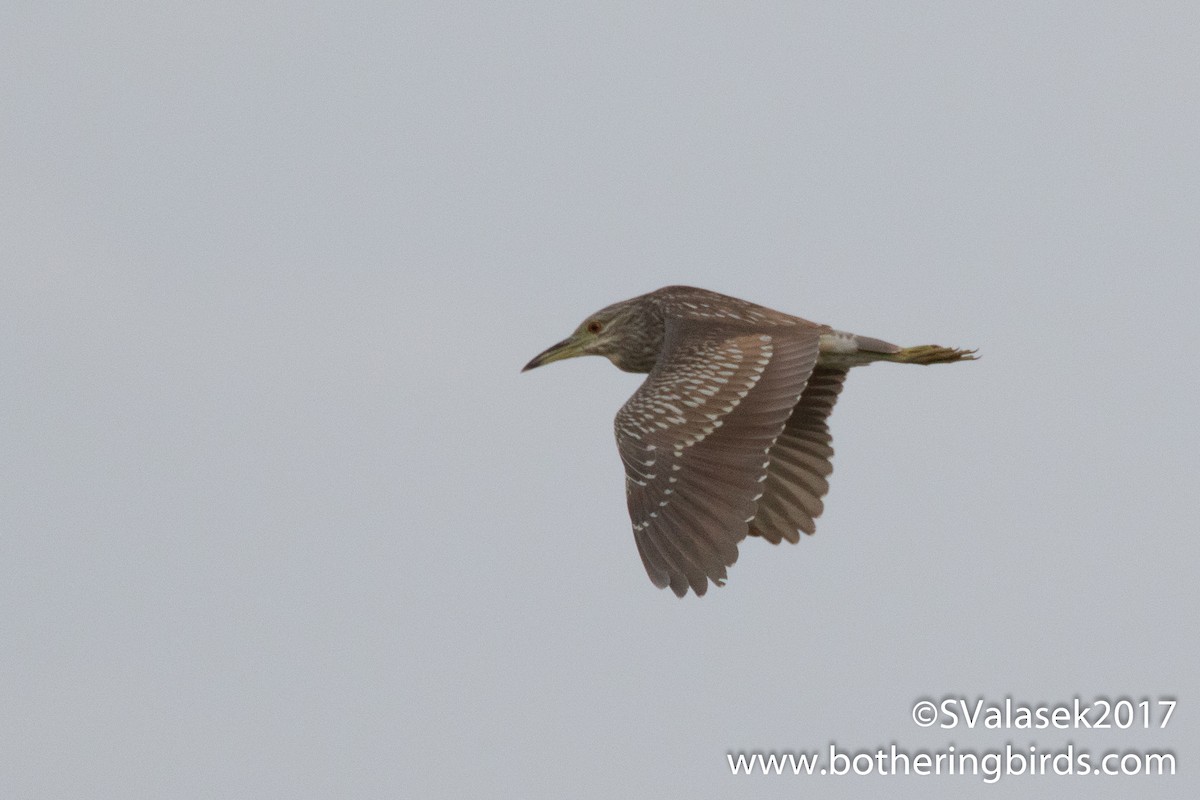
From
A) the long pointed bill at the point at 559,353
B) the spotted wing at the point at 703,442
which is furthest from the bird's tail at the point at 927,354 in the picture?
the long pointed bill at the point at 559,353

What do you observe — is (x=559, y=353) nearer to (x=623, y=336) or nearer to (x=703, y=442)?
(x=623, y=336)

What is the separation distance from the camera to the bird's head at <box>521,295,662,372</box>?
1684 cm

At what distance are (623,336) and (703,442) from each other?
110 inches

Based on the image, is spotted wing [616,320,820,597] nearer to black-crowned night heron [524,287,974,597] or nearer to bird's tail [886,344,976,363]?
black-crowned night heron [524,287,974,597]

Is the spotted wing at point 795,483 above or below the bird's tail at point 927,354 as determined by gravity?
below

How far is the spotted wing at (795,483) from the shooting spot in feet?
52.7

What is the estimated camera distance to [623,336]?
55.9 feet

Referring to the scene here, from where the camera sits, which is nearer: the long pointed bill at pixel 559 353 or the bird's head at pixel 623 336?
the bird's head at pixel 623 336

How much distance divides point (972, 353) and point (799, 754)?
4.18 meters

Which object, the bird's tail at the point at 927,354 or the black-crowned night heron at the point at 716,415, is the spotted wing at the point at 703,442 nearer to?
Result: the black-crowned night heron at the point at 716,415

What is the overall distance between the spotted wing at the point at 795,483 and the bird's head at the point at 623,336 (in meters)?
1.43

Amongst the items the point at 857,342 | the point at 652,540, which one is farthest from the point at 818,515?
the point at 652,540

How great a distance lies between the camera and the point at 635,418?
48.5 ft

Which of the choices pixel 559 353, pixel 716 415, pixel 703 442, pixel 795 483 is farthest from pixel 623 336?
pixel 703 442
